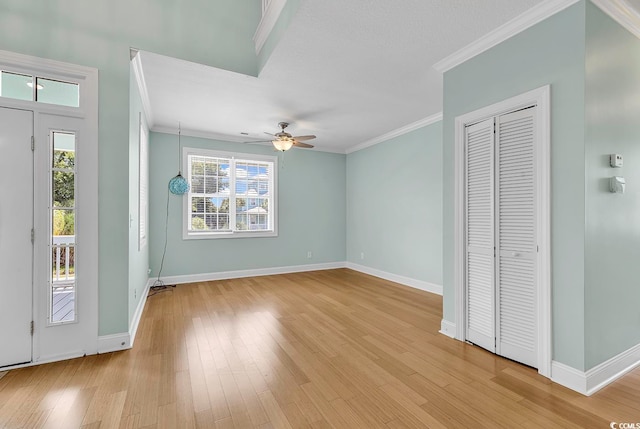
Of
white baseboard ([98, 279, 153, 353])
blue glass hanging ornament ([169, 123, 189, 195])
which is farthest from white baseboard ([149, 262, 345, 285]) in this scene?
white baseboard ([98, 279, 153, 353])

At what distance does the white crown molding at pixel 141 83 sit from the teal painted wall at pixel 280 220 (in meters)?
0.92

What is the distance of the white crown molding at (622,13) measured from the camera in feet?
6.82

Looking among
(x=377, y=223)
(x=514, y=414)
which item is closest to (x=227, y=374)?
(x=514, y=414)

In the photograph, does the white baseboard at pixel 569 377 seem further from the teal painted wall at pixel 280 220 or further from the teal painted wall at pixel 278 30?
the teal painted wall at pixel 280 220

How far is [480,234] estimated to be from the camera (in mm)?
2684

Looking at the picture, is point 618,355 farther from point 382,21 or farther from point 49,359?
point 49,359

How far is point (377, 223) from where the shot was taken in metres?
5.87

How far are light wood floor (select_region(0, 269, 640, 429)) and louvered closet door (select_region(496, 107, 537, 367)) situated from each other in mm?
230

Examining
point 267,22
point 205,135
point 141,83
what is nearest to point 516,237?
point 267,22

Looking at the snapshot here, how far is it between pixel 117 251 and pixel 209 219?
2.88 m

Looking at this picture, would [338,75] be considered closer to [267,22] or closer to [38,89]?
[267,22]

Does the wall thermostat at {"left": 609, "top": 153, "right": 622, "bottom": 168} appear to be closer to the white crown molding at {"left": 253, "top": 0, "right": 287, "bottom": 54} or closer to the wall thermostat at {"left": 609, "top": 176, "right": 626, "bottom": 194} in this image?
Result: the wall thermostat at {"left": 609, "top": 176, "right": 626, "bottom": 194}

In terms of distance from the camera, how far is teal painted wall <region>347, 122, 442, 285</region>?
456 centimetres

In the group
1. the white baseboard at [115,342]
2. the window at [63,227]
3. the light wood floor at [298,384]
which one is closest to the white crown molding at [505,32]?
the light wood floor at [298,384]
